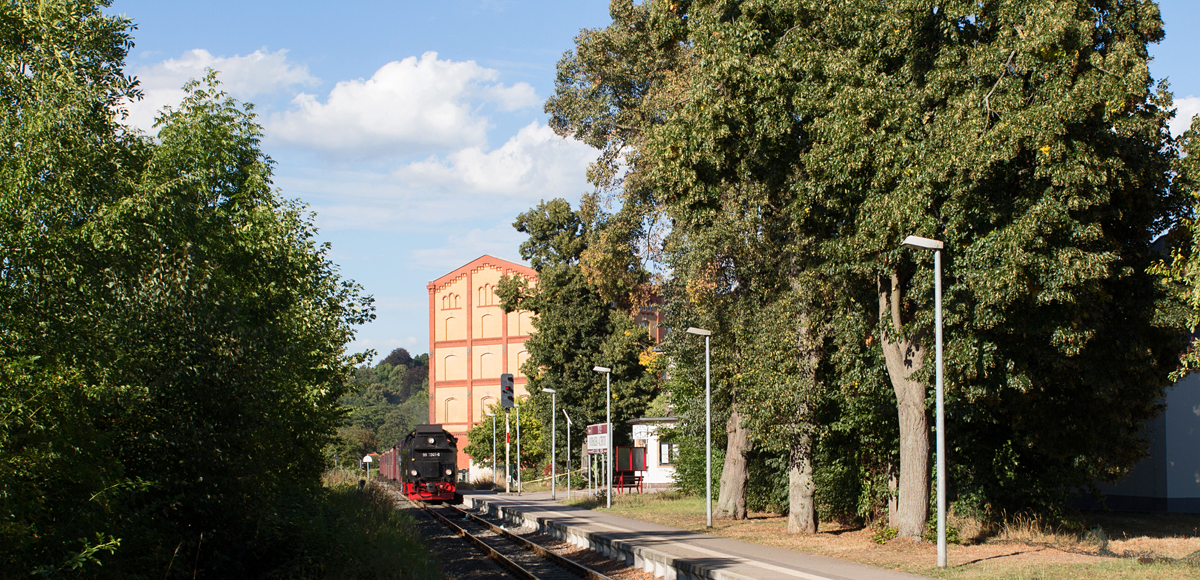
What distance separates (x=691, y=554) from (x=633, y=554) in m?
1.47

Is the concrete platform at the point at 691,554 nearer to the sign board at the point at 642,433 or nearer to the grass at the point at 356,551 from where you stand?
the grass at the point at 356,551

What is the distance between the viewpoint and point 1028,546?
16953 mm

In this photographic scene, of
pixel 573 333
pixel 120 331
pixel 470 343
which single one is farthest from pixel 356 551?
pixel 470 343

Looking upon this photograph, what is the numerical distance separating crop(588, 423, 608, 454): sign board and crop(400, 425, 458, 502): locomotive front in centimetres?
1125

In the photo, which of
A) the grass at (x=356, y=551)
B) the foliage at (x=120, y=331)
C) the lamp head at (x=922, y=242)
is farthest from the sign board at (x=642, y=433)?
the foliage at (x=120, y=331)

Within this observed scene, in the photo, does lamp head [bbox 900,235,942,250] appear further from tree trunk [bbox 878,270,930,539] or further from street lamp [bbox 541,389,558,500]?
street lamp [bbox 541,389,558,500]

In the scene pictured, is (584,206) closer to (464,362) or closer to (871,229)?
(871,229)

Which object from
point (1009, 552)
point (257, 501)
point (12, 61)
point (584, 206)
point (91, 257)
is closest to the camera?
point (91, 257)

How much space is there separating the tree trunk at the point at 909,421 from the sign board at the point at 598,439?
52.0 ft

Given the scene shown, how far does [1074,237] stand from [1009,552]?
5982 mm

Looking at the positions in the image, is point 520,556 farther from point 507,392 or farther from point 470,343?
point 470,343

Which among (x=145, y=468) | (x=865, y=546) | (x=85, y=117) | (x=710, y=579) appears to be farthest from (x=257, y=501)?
(x=865, y=546)

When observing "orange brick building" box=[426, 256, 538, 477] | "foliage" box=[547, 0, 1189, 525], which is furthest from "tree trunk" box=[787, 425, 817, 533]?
"orange brick building" box=[426, 256, 538, 477]

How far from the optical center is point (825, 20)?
16484 mm
